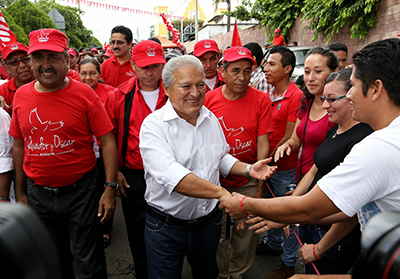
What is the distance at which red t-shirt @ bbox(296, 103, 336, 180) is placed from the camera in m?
2.55

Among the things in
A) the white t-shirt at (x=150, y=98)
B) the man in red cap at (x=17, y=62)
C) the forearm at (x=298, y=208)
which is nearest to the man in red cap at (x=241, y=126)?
the white t-shirt at (x=150, y=98)

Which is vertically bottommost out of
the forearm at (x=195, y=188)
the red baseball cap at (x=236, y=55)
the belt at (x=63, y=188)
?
the belt at (x=63, y=188)

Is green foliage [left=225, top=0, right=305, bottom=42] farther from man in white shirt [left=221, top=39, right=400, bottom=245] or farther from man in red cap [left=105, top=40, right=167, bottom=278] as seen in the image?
man in white shirt [left=221, top=39, right=400, bottom=245]

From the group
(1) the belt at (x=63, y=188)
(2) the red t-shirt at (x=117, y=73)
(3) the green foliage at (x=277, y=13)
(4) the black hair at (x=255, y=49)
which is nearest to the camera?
(1) the belt at (x=63, y=188)

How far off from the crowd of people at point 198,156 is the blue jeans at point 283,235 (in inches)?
0.7

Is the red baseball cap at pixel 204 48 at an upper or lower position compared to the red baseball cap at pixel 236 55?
upper

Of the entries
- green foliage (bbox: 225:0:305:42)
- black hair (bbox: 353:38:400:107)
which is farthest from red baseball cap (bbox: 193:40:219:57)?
green foliage (bbox: 225:0:305:42)

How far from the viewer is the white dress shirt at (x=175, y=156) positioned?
1943mm

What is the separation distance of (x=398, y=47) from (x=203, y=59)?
284 centimetres

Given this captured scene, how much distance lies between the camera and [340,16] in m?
9.89

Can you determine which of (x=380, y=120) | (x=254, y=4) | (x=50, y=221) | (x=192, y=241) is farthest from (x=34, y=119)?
(x=254, y=4)

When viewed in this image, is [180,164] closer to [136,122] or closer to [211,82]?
[136,122]

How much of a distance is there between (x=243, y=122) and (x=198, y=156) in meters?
0.82

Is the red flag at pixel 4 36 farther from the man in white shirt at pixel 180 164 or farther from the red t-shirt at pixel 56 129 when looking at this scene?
the man in white shirt at pixel 180 164
